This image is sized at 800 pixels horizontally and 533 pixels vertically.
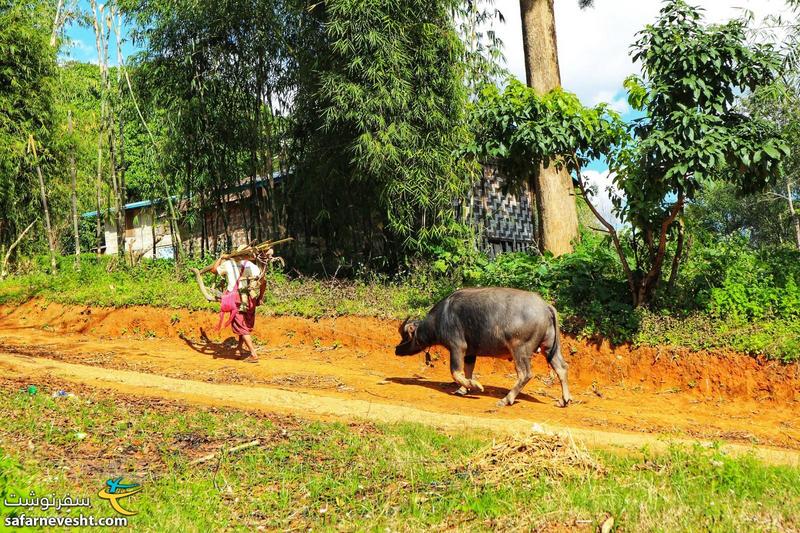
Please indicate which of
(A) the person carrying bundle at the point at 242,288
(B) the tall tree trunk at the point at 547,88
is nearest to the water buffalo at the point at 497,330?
(A) the person carrying bundle at the point at 242,288

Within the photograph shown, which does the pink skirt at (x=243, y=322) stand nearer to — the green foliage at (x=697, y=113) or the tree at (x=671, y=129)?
the tree at (x=671, y=129)

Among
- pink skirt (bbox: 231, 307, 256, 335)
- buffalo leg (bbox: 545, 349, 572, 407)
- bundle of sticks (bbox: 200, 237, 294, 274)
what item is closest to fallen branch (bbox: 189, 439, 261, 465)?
buffalo leg (bbox: 545, 349, 572, 407)

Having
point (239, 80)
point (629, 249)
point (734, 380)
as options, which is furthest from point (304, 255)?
point (734, 380)

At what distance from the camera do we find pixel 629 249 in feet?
40.4

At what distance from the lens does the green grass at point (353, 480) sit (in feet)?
15.2

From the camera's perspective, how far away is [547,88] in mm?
13570

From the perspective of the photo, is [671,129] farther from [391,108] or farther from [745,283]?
[391,108]

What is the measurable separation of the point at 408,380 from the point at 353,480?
505 centimetres

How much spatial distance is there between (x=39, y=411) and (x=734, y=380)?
8.19 metres

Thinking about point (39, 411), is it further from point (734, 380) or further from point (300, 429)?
point (734, 380)

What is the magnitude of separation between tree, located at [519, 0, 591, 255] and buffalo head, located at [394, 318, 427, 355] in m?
4.63

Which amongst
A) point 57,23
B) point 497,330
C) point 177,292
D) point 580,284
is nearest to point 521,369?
point 497,330

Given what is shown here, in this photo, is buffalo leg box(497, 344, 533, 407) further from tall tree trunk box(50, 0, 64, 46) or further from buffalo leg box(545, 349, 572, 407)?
tall tree trunk box(50, 0, 64, 46)

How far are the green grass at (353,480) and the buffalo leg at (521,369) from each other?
214 cm
